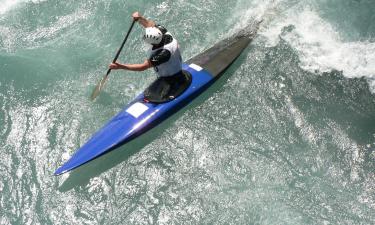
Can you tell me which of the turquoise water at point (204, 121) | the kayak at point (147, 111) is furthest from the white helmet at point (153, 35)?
the turquoise water at point (204, 121)

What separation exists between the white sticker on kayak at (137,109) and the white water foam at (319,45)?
113 inches

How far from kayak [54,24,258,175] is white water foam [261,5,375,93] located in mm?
977

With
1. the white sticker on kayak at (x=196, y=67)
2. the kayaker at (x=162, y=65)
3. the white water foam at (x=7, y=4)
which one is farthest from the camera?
the white water foam at (x=7, y=4)

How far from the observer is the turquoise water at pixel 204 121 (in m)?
6.20

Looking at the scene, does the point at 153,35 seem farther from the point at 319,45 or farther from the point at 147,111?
the point at 319,45

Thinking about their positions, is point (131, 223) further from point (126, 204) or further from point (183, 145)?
point (183, 145)

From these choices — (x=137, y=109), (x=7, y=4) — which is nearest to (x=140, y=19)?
(x=137, y=109)

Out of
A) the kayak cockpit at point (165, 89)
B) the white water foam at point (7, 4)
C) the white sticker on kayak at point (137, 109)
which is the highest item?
the kayak cockpit at point (165, 89)

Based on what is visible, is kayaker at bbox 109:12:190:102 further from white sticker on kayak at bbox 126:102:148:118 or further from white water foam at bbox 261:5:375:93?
white water foam at bbox 261:5:375:93

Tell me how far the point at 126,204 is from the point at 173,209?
0.68m

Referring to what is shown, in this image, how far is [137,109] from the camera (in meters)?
6.99

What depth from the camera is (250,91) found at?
24.6 ft

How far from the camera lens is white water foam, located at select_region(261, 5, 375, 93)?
774cm

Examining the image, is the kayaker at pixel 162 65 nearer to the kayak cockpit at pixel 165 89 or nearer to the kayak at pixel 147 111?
the kayak cockpit at pixel 165 89
